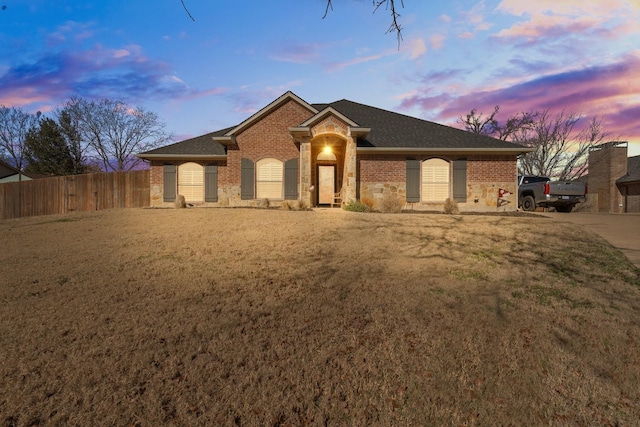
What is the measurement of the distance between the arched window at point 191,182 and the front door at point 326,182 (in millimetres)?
6187

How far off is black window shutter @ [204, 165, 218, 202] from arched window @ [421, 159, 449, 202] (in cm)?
1034

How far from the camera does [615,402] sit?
9.89ft

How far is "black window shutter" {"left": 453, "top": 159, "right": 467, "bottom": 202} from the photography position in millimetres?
16156

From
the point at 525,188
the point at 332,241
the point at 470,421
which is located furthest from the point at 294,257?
the point at 525,188

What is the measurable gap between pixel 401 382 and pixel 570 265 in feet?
16.6

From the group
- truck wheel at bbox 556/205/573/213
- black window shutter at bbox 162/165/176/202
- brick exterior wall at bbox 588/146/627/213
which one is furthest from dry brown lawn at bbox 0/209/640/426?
brick exterior wall at bbox 588/146/627/213

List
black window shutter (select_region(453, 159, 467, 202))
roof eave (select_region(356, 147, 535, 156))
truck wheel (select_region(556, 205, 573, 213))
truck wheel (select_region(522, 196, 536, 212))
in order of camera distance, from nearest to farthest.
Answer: roof eave (select_region(356, 147, 535, 156)) < black window shutter (select_region(453, 159, 467, 202)) < truck wheel (select_region(556, 205, 573, 213)) < truck wheel (select_region(522, 196, 536, 212))

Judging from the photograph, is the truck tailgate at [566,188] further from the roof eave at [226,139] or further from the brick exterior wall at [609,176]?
the roof eave at [226,139]

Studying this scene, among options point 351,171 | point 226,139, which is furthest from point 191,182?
point 351,171

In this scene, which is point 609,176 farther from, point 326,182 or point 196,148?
point 196,148

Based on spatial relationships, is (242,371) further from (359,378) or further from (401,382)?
(401,382)

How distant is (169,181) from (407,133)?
12.4m

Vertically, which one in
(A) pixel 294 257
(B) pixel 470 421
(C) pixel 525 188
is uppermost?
(C) pixel 525 188

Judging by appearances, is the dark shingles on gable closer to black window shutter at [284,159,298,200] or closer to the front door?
black window shutter at [284,159,298,200]
